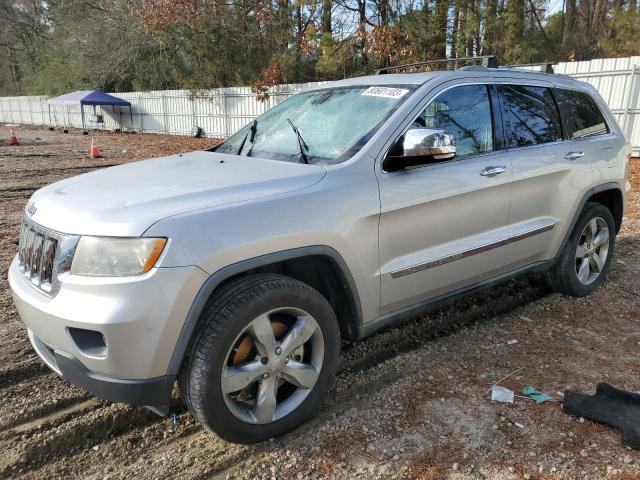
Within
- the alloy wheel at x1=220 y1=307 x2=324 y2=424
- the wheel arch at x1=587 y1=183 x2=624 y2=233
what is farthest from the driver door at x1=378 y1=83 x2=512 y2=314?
the wheel arch at x1=587 y1=183 x2=624 y2=233

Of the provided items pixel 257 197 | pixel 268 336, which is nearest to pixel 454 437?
pixel 268 336

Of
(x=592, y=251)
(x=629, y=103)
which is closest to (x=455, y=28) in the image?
(x=629, y=103)

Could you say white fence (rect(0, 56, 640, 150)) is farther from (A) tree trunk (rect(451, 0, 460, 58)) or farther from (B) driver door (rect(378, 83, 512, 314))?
(B) driver door (rect(378, 83, 512, 314))

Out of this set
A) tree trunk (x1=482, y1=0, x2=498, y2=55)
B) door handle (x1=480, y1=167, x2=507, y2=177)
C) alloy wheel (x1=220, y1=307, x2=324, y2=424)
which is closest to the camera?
alloy wheel (x1=220, y1=307, x2=324, y2=424)

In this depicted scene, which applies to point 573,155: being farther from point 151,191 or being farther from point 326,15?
point 326,15

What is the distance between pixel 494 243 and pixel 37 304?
2742mm

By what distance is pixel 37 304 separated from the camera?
2.44m

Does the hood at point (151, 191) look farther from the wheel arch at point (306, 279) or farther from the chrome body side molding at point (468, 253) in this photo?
the chrome body side molding at point (468, 253)

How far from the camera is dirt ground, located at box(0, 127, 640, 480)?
258cm

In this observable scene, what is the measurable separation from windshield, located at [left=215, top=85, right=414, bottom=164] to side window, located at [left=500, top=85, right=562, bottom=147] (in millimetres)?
944

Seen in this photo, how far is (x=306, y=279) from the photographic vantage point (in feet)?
9.71

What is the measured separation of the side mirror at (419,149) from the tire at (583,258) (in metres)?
1.92

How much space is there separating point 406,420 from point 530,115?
2449mm

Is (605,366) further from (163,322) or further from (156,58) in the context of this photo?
(156,58)
